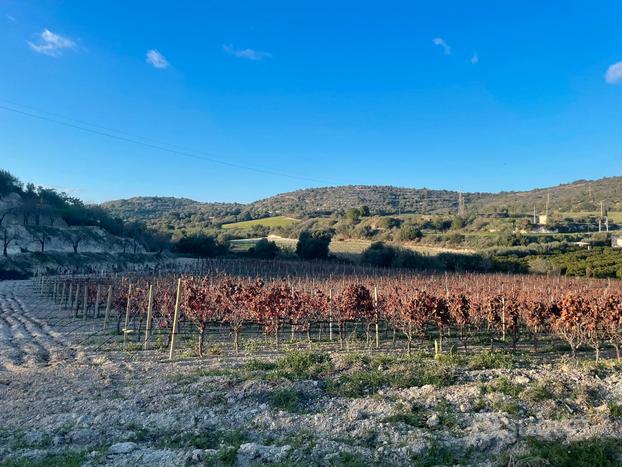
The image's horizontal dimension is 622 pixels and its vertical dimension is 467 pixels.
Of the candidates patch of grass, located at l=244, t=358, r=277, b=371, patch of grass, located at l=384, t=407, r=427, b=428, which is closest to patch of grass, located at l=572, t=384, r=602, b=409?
patch of grass, located at l=384, t=407, r=427, b=428

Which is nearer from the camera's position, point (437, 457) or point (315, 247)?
point (437, 457)

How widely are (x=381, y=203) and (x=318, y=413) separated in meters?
99.5

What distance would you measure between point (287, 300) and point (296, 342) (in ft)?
4.71

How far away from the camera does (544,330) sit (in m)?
15.8

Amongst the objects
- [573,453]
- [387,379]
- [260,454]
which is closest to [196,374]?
[387,379]

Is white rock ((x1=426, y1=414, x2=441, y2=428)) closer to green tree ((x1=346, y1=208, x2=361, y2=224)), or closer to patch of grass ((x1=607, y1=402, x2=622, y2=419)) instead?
patch of grass ((x1=607, y1=402, x2=622, y2=419))

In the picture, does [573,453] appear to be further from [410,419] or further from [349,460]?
[349,460]

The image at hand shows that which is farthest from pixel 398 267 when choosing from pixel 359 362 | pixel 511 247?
pixel 359 362

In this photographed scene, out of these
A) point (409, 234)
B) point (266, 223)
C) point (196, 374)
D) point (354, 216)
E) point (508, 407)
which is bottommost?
point (196, 374)

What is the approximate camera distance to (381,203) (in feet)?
343

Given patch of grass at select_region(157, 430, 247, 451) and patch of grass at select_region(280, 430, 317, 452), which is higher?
patch of grass at select_region(280, 430, 317, 452)

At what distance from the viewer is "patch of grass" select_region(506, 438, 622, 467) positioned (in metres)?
4.74

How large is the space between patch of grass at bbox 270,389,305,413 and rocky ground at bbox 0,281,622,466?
26 millimetres

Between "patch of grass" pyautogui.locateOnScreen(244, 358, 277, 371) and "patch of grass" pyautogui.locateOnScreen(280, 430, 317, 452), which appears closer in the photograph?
"patch of grass" pyautogui.locateOnScreen(280, 430, 317, 452)
